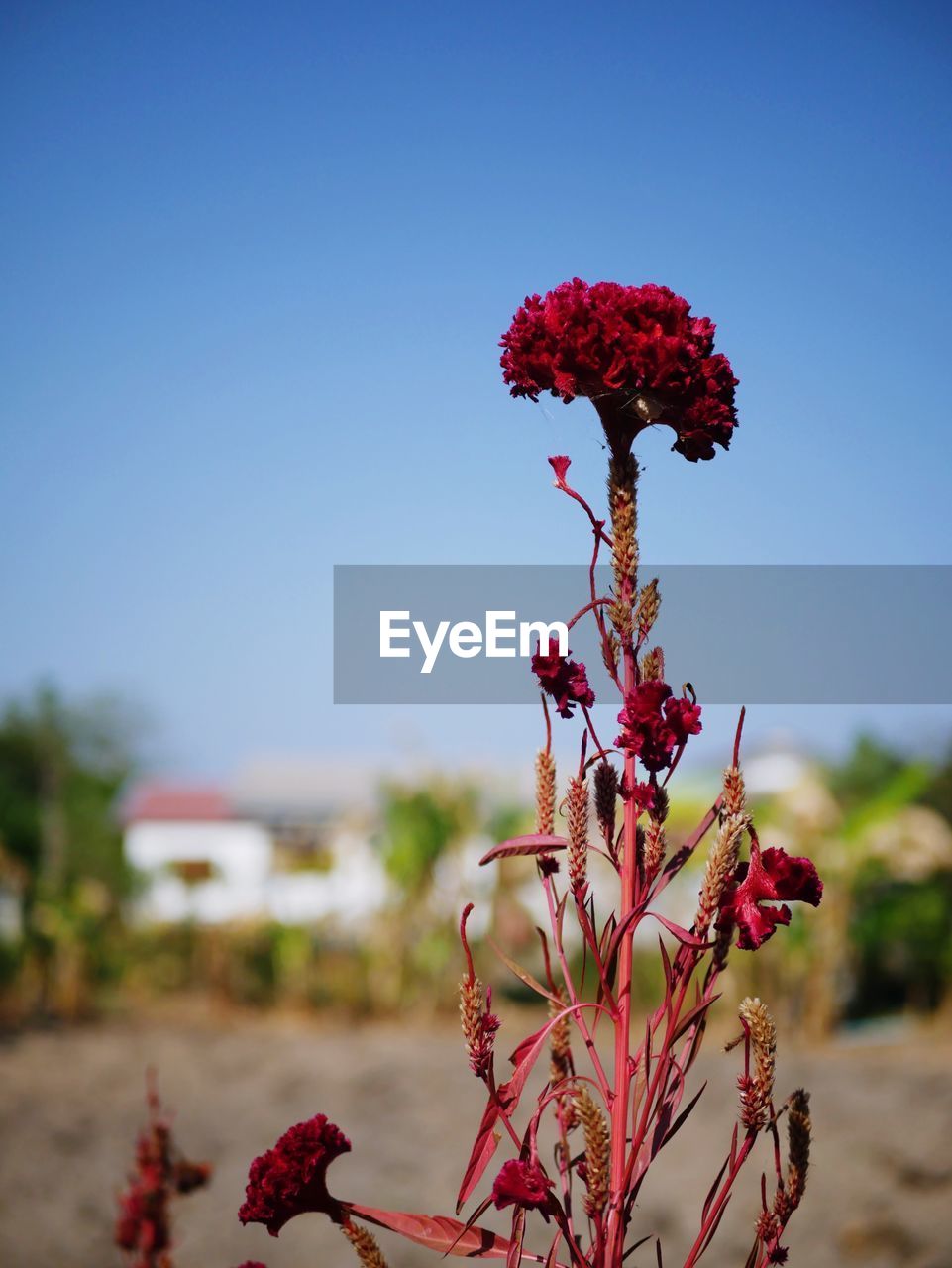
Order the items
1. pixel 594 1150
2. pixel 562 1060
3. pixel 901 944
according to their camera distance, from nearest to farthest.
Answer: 1. pixel 594 1150
2. pixel 562 1060
3. pixel 901 944

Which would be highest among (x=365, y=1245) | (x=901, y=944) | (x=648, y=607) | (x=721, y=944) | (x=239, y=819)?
(x=648, y=607)

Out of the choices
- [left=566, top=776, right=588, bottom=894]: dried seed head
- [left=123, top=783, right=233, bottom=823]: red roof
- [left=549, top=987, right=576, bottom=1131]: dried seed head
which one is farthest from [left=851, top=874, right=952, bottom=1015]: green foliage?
[left=123, top=783, right=233, bottom=823]: red roof

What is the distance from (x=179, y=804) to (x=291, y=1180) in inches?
1045

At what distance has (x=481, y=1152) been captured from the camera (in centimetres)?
121

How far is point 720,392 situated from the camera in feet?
4.27

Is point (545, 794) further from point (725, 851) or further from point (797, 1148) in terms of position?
point (797, 1148)

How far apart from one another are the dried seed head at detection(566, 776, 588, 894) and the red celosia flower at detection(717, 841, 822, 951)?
0.48ft

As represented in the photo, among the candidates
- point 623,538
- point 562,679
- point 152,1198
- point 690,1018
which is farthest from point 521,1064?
point 152,1198

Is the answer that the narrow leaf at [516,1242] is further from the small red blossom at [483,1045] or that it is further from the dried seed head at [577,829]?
the dried seed head at [577,829]

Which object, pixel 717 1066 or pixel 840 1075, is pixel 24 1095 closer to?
pixel 717 1066

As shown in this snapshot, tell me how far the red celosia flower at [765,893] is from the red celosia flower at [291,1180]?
455 mm

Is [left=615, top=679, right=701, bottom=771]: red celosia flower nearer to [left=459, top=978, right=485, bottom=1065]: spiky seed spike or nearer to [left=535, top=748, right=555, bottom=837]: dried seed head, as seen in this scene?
[left=535, top=748, right=555, bottom=837]: dried seed head

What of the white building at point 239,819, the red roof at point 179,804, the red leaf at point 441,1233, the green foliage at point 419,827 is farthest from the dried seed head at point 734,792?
the red roof at point 179,804

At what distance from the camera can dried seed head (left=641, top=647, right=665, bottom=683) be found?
127 centimetres
